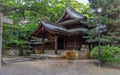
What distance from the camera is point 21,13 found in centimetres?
761

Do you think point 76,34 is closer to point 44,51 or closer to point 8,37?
point 44,51

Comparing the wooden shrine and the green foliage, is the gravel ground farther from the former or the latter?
the wooden shrine

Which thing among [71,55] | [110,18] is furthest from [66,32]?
[110,18]

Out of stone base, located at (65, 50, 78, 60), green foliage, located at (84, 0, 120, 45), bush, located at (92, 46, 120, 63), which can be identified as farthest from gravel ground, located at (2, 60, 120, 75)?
stone base, located at (65, 50, 78, 60)

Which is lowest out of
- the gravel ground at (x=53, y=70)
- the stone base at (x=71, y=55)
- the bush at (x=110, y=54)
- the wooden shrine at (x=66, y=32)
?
the gravel ground at (x=53, y=70)

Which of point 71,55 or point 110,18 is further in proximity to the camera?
point 71,55

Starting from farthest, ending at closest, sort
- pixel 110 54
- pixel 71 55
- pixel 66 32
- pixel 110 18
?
pixel 66 32
pixel 71 55
pixel 110 18
pixel 110 54

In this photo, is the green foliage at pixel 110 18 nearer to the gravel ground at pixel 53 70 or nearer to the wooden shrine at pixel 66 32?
the gravel ground at pixel 53 70

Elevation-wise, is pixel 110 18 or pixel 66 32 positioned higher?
pixel 110 18

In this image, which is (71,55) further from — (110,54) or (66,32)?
(110,54)

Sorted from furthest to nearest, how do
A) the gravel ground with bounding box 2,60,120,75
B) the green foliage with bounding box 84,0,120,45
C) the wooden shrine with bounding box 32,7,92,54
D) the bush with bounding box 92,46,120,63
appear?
the wooden shrine with bounding box 32,7,92,54 < the green foliage with bounding box 84,0,120,45 < the bush with bounding box 92,46,120,63 < the gravel ground with bounding box 2,60,120,75

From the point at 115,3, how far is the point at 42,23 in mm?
9773

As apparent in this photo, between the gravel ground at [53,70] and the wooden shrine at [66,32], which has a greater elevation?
the wooden shrine at [66,32]

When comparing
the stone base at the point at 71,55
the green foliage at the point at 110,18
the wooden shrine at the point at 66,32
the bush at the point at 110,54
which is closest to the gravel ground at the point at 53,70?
the bush at the point at 110,54
